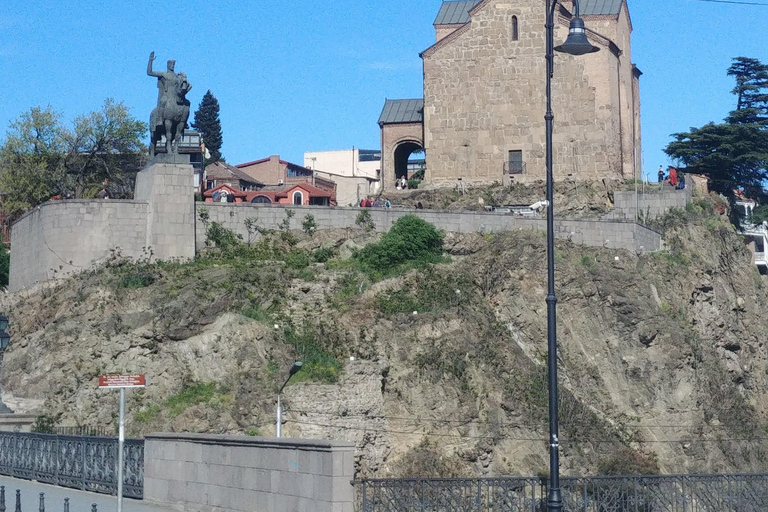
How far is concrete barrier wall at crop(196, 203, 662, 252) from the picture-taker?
147ft

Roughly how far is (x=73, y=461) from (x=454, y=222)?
2366 cm

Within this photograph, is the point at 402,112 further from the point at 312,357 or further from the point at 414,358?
the point at 312,357

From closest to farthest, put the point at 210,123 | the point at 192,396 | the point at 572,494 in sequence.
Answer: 1. the point at 572,494
2. the point at 192,396
3. the point at 210,123

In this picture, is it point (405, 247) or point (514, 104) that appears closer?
point (405, 247)

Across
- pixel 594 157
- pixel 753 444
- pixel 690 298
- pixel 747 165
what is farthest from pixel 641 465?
pixel 747 165

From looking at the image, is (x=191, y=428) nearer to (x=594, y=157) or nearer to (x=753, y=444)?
(x=753, y=444)

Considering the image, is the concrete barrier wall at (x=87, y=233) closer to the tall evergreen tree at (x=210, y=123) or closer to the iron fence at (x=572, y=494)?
the iron fence at (x=572, y=494)

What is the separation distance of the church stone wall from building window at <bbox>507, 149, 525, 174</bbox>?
0.60ft

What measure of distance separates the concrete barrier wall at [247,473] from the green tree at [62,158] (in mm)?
37668

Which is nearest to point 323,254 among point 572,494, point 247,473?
point 572,494

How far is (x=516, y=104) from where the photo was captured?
175ft

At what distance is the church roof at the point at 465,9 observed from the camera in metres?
58.1

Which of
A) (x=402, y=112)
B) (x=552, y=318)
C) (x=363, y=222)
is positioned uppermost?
(x=402, y=112)

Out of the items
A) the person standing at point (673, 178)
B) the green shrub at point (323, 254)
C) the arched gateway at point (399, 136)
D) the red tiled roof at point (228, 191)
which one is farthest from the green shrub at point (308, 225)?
the red tiled roof at point (228, 191)
